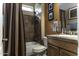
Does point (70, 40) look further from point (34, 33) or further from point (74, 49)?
point (34, 33)

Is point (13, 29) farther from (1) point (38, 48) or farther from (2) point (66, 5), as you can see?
(2) point (66, 5)

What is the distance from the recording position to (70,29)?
4.34 feet

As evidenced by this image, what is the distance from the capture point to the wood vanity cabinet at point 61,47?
1.22 m

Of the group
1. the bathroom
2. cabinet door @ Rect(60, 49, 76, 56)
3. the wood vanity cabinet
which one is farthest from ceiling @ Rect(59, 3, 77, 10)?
cabinet door @ Rect(60, 49, 76, 56)

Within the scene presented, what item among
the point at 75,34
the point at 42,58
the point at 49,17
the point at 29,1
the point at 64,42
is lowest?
the point at 42,58

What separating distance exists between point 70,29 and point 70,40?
0.44ft

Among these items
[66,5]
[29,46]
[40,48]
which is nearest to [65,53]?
[40,48]

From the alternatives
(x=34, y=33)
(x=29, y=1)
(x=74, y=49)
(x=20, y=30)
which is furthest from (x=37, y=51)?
(x=29, y=1)

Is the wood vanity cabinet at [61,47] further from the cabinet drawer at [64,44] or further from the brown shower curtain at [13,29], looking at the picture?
the brown shower curtain at [13,29]

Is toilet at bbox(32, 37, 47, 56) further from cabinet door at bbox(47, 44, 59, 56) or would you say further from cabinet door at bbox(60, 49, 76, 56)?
cabinet door at bbox(60, 49, 76, 56)

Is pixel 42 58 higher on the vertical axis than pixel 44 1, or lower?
lower

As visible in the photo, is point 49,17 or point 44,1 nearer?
point 44,1

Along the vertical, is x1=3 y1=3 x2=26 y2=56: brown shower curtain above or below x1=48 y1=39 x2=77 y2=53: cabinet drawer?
above

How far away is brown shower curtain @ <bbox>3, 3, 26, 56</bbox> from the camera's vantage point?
1212 millimetres
